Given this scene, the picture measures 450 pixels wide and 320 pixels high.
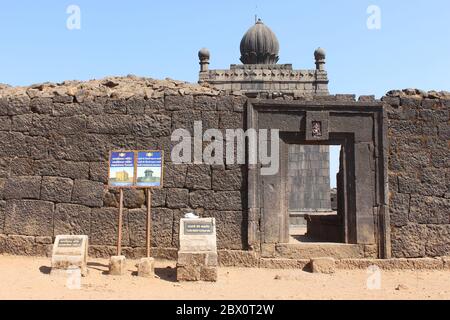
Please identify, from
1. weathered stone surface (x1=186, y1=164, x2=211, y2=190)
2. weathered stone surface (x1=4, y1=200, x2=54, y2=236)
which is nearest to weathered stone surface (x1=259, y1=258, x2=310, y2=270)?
weathered stone surface (x1=186, y1=164, x2=211, y2=190)

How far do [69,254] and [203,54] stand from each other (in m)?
15.5

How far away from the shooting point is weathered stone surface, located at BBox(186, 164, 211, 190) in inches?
323

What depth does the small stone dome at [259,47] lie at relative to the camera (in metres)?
22.3

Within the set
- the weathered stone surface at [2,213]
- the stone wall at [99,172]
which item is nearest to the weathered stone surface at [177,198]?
the stone wall at [99,172]

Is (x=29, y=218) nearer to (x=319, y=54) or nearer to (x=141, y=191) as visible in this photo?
(x=141, y=191)

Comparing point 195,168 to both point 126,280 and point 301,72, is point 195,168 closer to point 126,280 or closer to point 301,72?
point 126,280

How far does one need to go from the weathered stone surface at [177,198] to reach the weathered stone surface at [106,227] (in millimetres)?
787

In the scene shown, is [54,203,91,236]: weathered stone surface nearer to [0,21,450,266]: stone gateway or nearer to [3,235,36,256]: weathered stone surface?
[0,21,450,266]: stone gateway

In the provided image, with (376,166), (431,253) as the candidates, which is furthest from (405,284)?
(376,166)

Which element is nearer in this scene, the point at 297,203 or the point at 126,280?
the point at 126,280

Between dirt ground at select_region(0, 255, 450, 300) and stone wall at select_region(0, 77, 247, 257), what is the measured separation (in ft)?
1.81

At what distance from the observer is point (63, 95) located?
8.58 m

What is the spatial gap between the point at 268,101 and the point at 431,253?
391 cm
